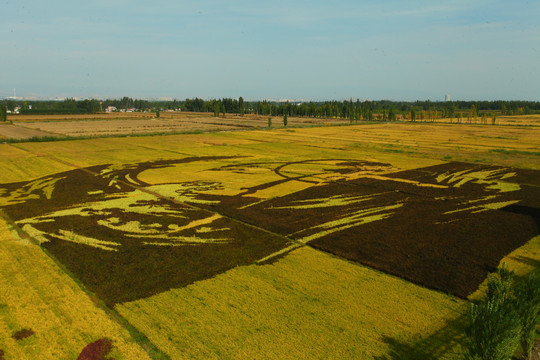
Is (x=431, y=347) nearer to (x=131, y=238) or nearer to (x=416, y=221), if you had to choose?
(x=416, y=221)

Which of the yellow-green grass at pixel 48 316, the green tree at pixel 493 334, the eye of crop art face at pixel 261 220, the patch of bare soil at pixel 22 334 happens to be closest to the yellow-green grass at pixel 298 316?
the yellow-green grass at pixel 48 316

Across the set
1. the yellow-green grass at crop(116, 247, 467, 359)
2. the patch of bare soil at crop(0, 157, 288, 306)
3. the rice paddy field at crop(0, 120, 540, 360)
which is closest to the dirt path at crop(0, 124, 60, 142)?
the rice paddy field at crop(0, 120, 540, 360)

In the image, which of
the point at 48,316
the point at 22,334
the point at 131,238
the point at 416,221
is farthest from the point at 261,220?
the point at 22,334

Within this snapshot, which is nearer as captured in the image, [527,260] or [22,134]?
[527,260]

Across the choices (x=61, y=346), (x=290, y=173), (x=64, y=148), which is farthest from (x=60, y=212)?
(x=64, y=148)

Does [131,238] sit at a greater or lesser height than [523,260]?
lesser

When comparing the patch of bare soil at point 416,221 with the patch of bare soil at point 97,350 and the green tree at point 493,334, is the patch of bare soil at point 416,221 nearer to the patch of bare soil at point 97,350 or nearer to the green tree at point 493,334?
the green tree at point 493,334

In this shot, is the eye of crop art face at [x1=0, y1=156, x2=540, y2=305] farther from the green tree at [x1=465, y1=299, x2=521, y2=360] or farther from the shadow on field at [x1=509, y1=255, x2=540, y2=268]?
the green tree at [x1=465, y1=299, x2=521, y2=360]
